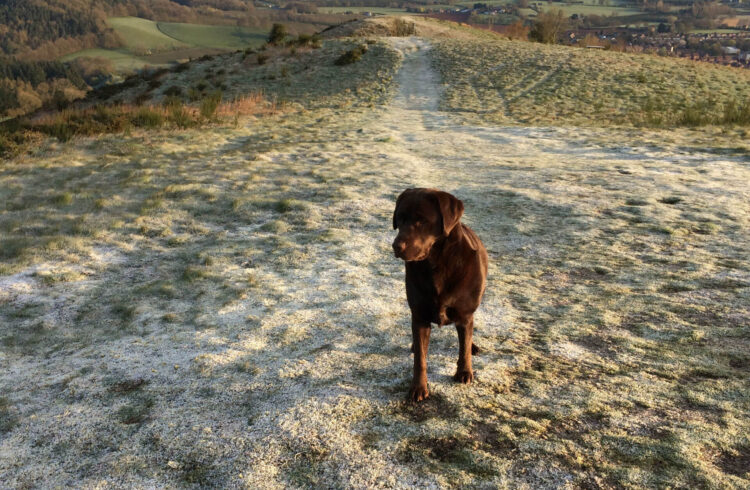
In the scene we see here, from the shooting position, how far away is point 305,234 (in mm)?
9328

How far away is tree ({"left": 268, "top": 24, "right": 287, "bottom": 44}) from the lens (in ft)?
138

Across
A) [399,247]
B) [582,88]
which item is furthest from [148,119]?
[582,88]

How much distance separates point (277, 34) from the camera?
4256cm


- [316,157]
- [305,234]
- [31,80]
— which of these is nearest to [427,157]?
[316,157]

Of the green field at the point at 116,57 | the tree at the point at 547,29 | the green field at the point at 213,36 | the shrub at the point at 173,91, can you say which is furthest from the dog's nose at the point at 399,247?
the green field at the point at 213,36

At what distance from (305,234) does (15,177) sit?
831cm

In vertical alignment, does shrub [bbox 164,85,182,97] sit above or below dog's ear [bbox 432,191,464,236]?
below

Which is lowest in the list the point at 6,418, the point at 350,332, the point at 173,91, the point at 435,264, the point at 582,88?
the point at 350,332

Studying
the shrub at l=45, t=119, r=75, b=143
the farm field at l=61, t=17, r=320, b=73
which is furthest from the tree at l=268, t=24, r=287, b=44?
the farm field at l=61, t=17, r=320, b=73

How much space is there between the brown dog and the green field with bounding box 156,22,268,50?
18193 centimetres

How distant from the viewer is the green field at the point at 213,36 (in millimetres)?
175625

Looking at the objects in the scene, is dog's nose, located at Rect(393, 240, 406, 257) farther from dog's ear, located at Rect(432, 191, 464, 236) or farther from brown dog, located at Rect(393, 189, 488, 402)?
dog's ear, located at Rect(432, 191, 464, 236)

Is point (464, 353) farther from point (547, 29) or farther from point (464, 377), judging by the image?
point (547, 29)

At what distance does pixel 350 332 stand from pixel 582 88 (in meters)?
26.8
